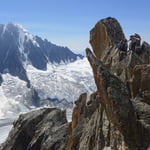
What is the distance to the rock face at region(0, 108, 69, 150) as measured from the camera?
55812mm

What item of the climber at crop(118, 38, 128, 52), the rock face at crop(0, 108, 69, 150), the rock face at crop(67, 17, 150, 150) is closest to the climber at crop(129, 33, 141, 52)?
the rock face at crop(67, 17, 150, 150)

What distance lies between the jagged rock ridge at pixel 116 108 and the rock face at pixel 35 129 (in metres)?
10.4

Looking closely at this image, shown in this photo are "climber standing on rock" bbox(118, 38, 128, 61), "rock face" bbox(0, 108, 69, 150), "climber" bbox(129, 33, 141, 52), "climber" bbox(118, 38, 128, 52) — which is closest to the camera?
"climber standing on rock" bbox(118, 38, 128, 61)

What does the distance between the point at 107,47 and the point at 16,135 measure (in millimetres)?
21031

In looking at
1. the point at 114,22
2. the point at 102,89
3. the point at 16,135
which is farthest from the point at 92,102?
the point at 16,135

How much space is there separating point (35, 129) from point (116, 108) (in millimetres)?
33451

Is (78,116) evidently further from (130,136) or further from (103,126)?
(130,136)

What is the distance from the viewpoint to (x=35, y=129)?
59.8 metres

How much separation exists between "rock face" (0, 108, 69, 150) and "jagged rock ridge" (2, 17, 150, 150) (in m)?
10.4

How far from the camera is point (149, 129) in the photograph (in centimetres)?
2842

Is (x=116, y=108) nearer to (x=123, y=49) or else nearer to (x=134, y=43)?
(x=123, y=49)

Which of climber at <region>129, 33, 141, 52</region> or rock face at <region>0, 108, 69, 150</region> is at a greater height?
climber at <region>129, 33, 141, 52</region>

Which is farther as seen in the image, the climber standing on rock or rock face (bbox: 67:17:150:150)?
the climber standing on rock

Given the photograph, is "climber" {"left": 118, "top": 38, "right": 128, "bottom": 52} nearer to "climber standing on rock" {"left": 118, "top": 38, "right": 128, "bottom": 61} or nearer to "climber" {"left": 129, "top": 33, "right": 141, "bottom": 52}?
"climber standing on rock" {"left": 118, "top": 38, "right": 128, "bottom": 61}
